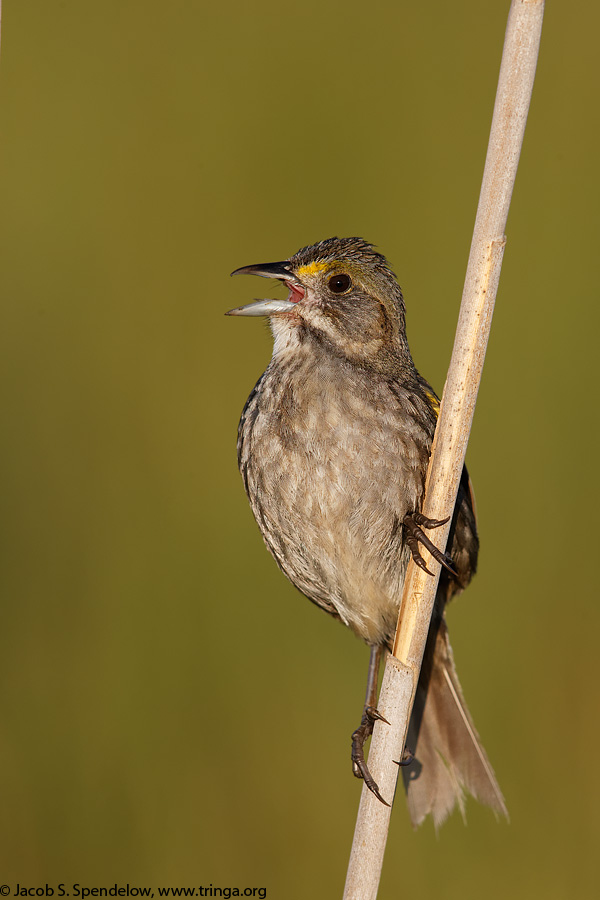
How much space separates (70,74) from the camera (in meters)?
5.02

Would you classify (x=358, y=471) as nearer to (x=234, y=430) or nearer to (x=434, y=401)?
(x=434, y=401)

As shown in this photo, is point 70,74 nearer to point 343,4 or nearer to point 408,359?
point 343,4

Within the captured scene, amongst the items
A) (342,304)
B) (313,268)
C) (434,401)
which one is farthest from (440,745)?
(313,268)

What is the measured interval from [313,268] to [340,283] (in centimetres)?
10

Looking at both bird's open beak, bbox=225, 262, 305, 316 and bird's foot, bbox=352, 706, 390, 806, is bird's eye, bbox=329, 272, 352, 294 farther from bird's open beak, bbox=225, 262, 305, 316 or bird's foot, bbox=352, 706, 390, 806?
bird's foot, bbox=352, 706, 390, 806

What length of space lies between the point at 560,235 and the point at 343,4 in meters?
1.71

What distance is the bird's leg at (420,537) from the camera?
277 cm

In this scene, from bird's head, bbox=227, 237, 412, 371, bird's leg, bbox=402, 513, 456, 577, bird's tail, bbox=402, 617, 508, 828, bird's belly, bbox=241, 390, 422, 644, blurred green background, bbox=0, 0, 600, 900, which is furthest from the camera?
blurred green background, bbox=0, 0, 600, 900

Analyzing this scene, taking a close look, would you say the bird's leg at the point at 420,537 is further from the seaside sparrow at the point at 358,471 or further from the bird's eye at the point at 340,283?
the bird's eye at the point at 340,283

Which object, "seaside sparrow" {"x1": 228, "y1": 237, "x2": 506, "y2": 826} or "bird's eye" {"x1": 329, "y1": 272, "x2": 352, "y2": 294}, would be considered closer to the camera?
"seaside sparrow" {"x1": 228, "y1": 237, "x2": 506, "y2": 826}

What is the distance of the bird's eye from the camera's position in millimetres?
3365

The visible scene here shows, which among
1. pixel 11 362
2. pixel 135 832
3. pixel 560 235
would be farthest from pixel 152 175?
pixel 135 832

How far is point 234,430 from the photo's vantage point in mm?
4668

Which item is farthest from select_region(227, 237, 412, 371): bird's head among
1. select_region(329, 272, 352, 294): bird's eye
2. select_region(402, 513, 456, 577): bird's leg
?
select_region(402, 513, 456, 577): bird's leg
